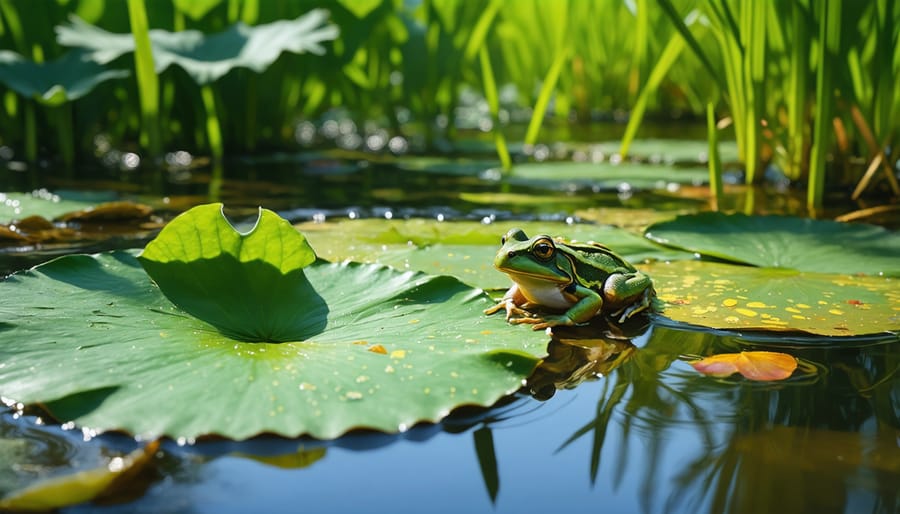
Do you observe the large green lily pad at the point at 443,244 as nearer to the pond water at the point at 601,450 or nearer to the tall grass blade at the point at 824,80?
the pond water at the point at 601,450

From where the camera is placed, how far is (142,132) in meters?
4.10

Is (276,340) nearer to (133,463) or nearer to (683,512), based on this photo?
(133,463)

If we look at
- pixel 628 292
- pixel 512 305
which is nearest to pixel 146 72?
pixel 512 305

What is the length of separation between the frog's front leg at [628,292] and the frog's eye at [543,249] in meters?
0.14

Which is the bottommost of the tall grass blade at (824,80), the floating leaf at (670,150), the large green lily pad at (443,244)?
the large green lily pad at (443,244)

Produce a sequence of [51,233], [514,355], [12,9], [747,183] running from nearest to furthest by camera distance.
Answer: [514,355], [51,233], [747,183], [12,9]

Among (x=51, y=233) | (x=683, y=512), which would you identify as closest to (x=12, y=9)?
(x=51, y=233)

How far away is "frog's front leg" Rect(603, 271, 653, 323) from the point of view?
157cm

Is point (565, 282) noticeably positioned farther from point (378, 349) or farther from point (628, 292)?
point (378, 349)

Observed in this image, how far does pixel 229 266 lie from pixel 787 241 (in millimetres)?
1387

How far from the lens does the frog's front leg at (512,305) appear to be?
5.02ft

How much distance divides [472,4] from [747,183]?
219 cm

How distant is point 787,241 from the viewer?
6.98 ft

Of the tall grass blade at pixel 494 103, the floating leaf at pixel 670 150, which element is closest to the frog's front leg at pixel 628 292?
the tall grass blade at pixel 494 103
